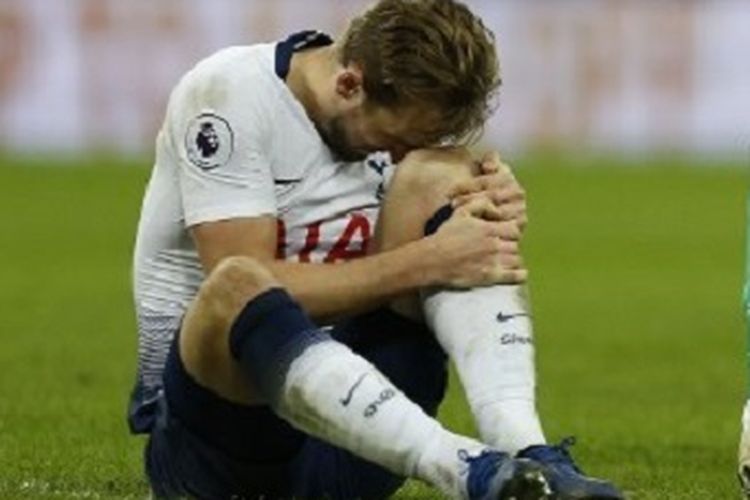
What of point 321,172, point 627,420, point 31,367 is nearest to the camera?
point 321,172

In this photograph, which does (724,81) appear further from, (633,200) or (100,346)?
(100,346)

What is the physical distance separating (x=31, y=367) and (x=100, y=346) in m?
1.15

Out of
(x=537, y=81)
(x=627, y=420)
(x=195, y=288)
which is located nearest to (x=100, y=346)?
(x=627, y=420)

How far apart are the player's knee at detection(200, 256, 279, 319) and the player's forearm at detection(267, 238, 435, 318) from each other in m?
0.27

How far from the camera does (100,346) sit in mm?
11500

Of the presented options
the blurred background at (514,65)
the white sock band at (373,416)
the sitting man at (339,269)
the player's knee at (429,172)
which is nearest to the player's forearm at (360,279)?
the sitting man at (339,269)

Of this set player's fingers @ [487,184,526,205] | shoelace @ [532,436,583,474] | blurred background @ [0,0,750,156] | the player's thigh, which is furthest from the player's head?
blurred background @ [0,0,750,156]

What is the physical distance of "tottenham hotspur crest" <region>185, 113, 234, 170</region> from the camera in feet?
19.0

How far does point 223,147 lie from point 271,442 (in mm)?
657

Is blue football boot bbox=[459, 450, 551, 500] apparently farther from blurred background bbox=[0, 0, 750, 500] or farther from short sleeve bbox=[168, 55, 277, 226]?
blurred background bbox=[0, 0, 750, 500]

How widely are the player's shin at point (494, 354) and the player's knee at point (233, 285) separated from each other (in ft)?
1.47

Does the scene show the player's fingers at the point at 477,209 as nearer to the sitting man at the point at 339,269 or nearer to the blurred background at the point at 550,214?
the sitting man at the point at 339,269

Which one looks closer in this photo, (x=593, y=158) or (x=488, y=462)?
(x=488, y=462)

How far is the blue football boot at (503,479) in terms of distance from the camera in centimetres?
504
